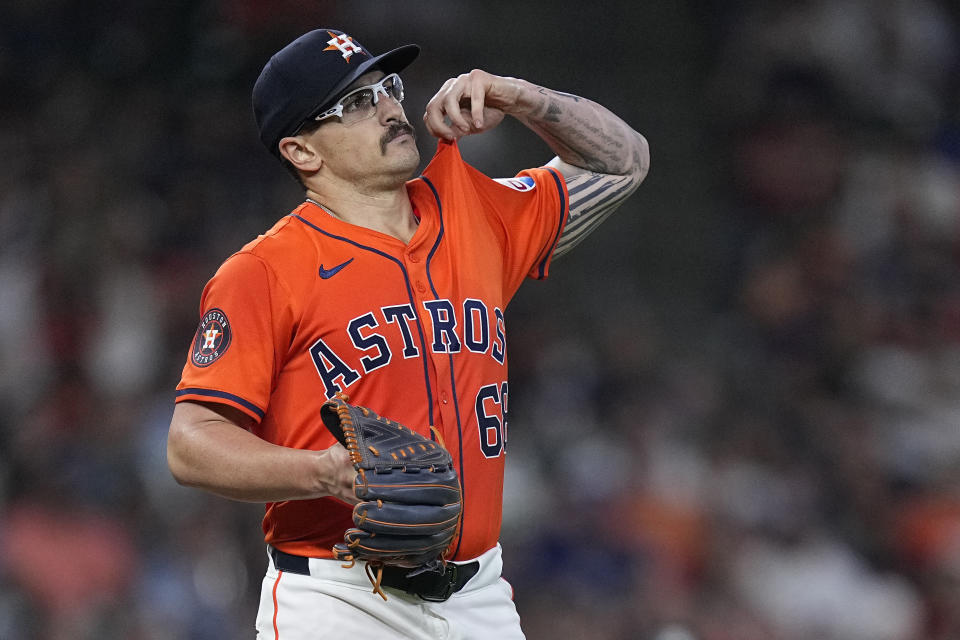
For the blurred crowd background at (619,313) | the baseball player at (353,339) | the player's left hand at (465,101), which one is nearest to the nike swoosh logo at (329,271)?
the baseball player at (353,339)

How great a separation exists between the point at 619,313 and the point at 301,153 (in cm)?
480

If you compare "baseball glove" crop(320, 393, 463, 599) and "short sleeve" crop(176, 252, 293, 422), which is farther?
"short sleeve" crop(176, 252, 293, 422)

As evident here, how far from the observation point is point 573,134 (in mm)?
3146

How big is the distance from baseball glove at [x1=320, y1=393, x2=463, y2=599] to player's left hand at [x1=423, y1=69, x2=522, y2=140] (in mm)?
902

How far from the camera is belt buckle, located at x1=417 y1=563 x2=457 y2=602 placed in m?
2.58

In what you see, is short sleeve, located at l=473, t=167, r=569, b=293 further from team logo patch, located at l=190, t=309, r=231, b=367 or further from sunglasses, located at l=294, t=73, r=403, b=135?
team logo patch, located at l=190, t=309, r=231, b=367

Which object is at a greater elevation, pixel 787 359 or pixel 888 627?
pixel 787 359

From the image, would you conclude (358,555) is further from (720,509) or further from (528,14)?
(528,14)

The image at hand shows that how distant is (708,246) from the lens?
25.6 feet

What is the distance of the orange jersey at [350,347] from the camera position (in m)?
2.51

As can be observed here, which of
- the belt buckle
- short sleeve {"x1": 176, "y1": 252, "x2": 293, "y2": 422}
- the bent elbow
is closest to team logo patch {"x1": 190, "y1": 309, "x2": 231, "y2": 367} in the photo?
short sleeve {"x1": 176, "y1": 252, "x2": 293, "y2": 422}

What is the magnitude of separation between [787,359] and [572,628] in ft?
8.26

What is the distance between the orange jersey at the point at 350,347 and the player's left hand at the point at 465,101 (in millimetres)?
273

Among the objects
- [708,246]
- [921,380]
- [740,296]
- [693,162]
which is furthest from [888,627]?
[693,162]
